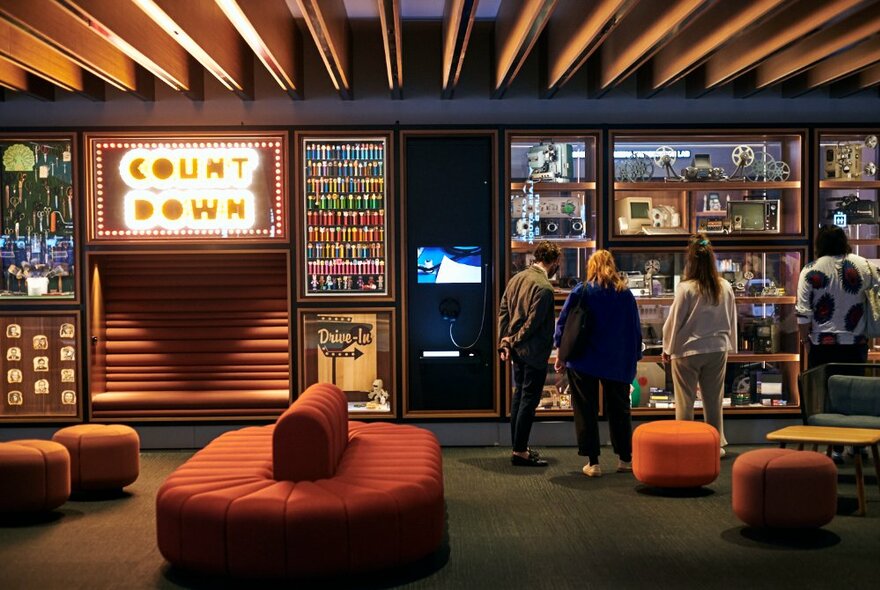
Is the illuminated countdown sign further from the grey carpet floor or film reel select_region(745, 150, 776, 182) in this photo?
film reel select_region(745, 150, 776, 182)

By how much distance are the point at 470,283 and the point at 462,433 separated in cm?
128

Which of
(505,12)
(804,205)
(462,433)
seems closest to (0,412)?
(462,433)

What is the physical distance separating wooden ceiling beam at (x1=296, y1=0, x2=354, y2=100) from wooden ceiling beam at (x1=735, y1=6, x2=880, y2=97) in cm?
305

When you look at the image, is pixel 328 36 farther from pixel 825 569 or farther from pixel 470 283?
pixel 825 569

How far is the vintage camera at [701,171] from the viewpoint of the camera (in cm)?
817

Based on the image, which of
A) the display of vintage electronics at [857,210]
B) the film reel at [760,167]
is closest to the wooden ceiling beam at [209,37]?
the film reel at [760,167]

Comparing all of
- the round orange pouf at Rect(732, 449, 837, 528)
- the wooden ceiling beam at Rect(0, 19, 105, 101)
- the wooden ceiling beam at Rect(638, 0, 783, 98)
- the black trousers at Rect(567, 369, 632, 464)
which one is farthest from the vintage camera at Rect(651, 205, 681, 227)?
the wooden ceiling beam at Rect(0, 19, 105, 101)

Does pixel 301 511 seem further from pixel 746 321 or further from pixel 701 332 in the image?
pixel 746 321

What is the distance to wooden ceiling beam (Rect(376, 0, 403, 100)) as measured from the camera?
5.46 m

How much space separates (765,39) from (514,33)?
5.54 ft

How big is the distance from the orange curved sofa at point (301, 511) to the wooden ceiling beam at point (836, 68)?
4363 millimetres

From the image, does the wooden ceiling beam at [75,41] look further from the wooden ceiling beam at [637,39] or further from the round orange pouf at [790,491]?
the round orange pouf at [790,491]

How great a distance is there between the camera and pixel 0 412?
7996 millimetres

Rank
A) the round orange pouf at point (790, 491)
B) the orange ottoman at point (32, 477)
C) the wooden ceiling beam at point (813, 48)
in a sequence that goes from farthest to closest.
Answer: the wooden ceiling beam at point (813, 48), the orange ottoman at point (32, 477), the round orange pouf at point (790, 491)
